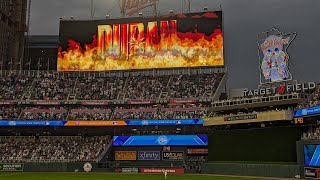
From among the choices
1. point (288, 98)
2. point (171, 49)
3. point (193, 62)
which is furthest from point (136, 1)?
point (288, 98)

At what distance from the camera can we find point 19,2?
306 ft

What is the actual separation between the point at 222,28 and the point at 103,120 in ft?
87.4

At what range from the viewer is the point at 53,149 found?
64.6 meters

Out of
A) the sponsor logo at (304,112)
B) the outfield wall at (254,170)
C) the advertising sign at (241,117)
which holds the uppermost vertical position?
the sponsor logo at (304,112)

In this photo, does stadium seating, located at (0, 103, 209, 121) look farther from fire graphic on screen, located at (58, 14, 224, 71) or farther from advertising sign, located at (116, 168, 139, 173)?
fire graphic on screen, located at (58, 14, 224, 71)

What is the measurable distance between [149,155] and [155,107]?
8.69 m

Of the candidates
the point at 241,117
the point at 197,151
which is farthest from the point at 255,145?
the point at 197,151

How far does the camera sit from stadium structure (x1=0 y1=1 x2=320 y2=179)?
168 feet

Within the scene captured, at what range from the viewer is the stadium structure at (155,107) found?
168 ft

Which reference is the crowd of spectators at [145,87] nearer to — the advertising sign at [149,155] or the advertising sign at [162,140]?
the advertising sign at [162,140]

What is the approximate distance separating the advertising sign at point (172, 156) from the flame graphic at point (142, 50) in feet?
55.3

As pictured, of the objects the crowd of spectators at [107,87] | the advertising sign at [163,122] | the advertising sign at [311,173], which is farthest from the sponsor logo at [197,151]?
the advertising sign at [311,173]

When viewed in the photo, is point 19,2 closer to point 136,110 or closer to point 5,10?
point 5,10

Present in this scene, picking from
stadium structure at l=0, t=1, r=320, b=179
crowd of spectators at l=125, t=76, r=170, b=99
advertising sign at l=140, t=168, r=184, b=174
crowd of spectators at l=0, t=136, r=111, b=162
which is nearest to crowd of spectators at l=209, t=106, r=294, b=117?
stadium structure at l=0, t=1, r=320, b=179
